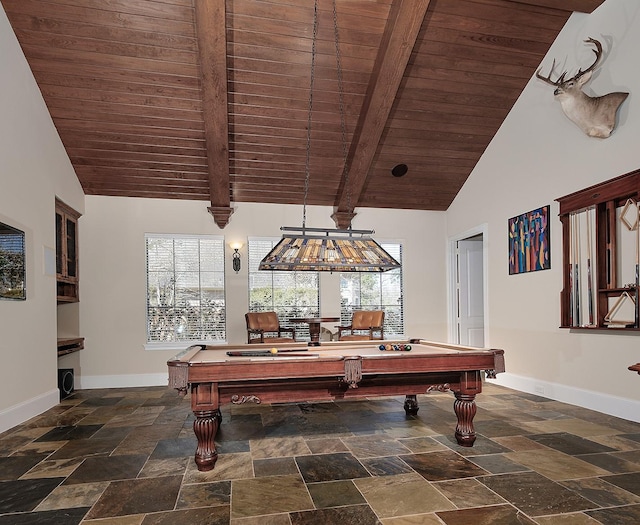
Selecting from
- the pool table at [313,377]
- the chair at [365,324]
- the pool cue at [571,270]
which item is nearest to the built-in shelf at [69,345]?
the pool table at [313,377]

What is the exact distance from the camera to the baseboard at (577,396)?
4047mm

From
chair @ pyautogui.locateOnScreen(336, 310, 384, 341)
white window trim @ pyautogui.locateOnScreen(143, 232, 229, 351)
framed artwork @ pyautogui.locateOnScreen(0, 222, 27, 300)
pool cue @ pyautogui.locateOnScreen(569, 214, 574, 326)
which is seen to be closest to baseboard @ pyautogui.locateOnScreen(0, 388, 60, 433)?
framed artwork @ pyautogui.locateOnScreen(0, 222, 27, 300)

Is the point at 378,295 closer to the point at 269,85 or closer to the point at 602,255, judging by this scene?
the point at 602,255

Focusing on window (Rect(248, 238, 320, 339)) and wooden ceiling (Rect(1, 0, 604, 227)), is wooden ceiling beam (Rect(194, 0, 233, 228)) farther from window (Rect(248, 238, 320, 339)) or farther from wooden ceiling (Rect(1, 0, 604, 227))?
window (Rect(248, 238, 320, 339))

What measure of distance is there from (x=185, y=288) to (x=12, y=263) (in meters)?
2.72

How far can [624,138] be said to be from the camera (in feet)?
13.5

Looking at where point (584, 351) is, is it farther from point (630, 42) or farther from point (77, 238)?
point (77, 238)

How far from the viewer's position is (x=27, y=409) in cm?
446

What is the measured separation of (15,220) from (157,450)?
2.69 metres

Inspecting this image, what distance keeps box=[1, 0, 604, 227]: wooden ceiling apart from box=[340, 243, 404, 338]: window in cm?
159

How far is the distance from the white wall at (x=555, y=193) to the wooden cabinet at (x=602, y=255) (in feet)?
0.54

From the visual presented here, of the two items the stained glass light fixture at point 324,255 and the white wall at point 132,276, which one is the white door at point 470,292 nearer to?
the white wall at point 132,276

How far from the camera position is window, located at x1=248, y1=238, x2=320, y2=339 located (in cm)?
690

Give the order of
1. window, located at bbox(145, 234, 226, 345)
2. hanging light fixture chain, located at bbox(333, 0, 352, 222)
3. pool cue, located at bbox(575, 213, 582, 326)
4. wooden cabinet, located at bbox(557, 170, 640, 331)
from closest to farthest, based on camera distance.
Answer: wooden cabinet, located at bbox(557, 170, 640, 331)
hanging light fixture chain, located at bbox(333, 0, 352, 222)
pool cue, located at bbox(575, 213, 582, 326)
window, located at bbox(145, 234, 226, 345)
